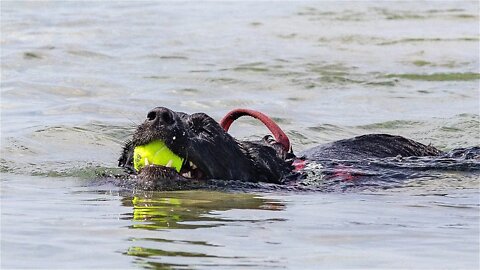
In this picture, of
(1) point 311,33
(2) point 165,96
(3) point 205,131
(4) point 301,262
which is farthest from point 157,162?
(1) point 311,33

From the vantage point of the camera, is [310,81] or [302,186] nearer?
[302,186]

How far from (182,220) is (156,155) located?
134cm

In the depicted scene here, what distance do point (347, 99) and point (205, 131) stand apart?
6661 mm

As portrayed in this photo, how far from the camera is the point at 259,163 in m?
7.75

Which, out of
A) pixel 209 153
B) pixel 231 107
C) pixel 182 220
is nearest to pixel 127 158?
pixel 209 153

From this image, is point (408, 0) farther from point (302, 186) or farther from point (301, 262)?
point (301, 262)

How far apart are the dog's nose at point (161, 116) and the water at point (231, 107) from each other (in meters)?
0.48

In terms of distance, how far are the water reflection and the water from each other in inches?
0.6

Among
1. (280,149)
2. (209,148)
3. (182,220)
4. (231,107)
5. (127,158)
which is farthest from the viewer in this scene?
(231,107)

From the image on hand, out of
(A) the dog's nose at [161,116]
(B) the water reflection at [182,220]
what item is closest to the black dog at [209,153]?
(A) the dog's nose at [161,116]

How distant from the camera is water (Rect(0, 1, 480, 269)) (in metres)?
5.23

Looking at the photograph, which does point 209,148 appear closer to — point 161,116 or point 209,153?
point 209,153

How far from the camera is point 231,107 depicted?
13156 mm

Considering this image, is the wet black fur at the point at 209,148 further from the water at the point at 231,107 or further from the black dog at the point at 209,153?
the water at the point at 231,107
